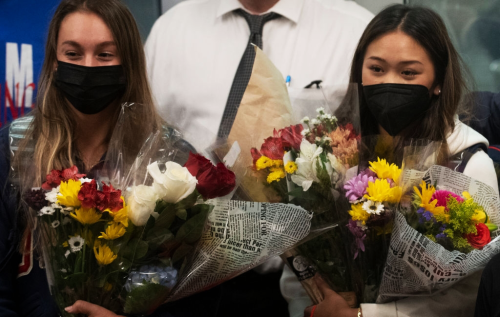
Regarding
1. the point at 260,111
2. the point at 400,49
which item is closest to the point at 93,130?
the point at 260,111

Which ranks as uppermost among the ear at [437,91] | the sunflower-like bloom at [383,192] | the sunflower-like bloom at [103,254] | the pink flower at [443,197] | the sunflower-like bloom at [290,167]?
the ear at [437,91]

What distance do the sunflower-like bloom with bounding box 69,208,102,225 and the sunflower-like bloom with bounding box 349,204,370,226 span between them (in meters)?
0.65

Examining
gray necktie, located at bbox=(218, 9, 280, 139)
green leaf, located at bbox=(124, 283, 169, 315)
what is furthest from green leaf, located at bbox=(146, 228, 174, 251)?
gray necktie, located at bbox=(218, 9, 280, 139)

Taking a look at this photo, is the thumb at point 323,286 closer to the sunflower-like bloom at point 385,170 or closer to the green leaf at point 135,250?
the sunflower-like bloom at point 385,170

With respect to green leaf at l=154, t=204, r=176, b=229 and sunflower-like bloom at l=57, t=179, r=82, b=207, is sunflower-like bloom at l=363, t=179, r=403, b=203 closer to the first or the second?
green leaf at l=154, t=204, r=176, b=229

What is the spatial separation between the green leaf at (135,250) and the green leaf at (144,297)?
8 cm

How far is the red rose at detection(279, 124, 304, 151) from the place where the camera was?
1677mm

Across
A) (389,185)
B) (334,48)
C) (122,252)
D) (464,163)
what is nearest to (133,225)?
(122,252)

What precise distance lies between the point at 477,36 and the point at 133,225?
2524 mm

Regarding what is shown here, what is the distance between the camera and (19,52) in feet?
9.36

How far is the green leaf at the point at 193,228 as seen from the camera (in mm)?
1453

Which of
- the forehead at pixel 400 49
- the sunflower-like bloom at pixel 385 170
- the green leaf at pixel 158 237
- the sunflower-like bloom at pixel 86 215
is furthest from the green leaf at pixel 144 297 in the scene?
the forehead at pixel 400 49

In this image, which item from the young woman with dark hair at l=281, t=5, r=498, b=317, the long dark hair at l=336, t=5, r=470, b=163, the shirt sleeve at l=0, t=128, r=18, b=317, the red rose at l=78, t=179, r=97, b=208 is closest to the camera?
the red rose at l=78, t=179, r=97, b=208

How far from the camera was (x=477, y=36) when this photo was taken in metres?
3.24
